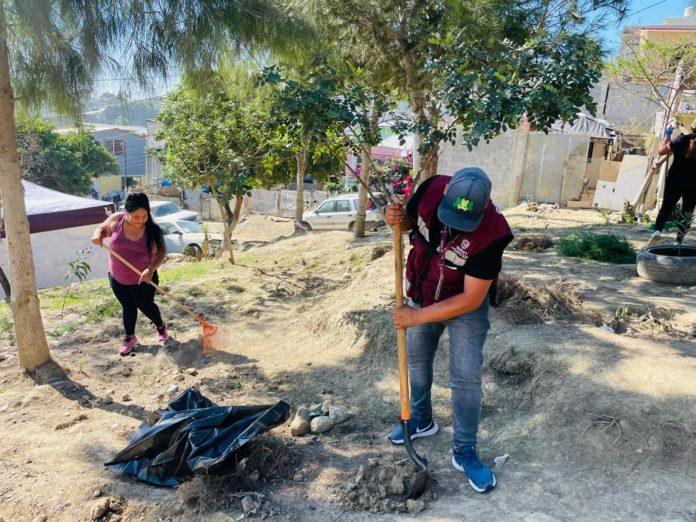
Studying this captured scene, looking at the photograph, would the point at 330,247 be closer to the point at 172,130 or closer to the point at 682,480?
the point at 172,130

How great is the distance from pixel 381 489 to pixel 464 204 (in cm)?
136

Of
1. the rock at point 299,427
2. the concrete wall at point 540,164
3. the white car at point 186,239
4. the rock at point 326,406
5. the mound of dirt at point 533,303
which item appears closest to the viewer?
the rock at point 299,427

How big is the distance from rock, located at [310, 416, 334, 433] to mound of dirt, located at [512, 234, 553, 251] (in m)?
4.80

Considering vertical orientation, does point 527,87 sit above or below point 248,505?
above

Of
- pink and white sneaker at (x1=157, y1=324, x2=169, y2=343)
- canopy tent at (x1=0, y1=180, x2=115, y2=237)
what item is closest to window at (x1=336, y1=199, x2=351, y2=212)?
canopy tent at (x1=0, y1=180, x2=115, y2=237)

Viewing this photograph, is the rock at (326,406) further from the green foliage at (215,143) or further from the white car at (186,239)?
the white car at (186,239)

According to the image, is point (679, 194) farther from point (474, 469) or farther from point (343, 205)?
point (343, 205)

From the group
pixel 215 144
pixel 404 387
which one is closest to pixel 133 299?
pixel 404 387

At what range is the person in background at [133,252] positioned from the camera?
462cm

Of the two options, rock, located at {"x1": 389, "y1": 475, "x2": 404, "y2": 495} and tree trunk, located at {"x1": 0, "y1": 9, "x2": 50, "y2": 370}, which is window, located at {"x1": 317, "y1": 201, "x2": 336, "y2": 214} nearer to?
tree trunk, located at {"x1": 0, "y1": 9, "x2": 50, "y2": 370}

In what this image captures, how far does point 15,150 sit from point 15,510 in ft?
8.20

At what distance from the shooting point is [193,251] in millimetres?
12742

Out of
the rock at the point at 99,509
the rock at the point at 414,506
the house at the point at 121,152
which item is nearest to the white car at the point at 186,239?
the rock at the point at 99,509

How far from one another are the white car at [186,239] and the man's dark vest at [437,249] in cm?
1050
